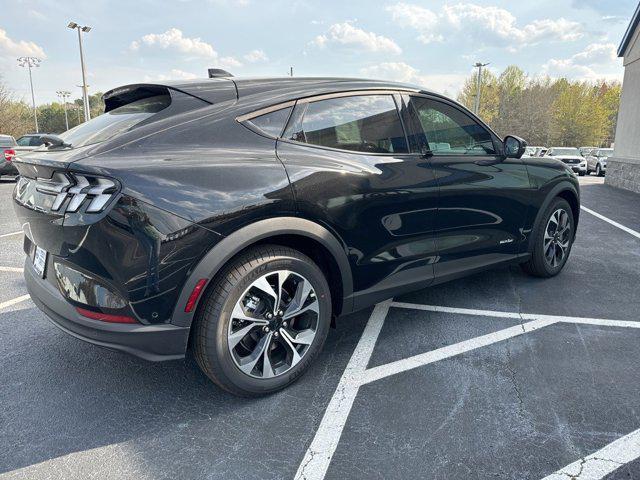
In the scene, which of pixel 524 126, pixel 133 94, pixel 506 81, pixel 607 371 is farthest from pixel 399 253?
pixel 506 81

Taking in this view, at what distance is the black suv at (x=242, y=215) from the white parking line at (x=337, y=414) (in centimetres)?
28

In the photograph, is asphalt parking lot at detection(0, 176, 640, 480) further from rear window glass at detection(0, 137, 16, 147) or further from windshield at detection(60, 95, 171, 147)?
rear window glass at detection(0, 137, 16, 147)

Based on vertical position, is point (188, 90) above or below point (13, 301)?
above

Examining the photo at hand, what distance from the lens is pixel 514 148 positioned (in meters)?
3.72

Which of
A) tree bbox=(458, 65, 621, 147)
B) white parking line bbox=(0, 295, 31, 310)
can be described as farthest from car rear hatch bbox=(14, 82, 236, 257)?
tree bbox=(458, 65, 621, 147)

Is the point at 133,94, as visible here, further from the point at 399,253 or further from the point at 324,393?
the point at 324,393

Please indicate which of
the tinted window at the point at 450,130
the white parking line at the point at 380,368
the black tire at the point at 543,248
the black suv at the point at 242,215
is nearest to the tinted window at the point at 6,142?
the black suv at the point at 242,215

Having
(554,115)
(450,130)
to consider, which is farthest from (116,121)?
(554,115)

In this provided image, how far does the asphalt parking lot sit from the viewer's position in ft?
6.55

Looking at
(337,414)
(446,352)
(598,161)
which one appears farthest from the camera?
(598,161)

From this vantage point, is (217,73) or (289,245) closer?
(289,245)

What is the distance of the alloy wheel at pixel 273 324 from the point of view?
2342 mm

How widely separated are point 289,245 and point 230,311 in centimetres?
54

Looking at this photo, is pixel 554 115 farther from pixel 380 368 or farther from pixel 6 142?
pixel 380 368
